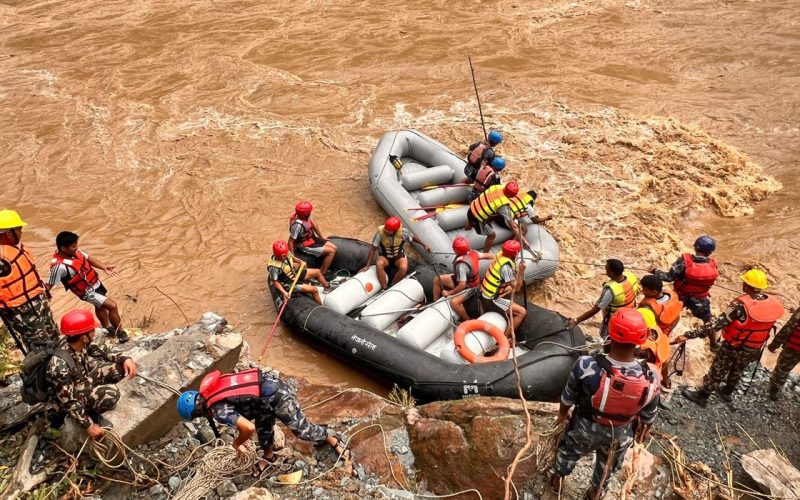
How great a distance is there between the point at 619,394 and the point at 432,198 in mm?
4816

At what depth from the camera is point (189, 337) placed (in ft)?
14.0

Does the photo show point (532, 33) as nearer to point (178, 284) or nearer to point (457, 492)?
point (178, 284)

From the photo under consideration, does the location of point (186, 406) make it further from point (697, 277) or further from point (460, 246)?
point (697, 277)

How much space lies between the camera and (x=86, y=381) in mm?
3447

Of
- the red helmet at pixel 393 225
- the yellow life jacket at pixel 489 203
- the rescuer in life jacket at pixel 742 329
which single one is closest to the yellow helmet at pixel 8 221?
the red helmet at pixel 393 225

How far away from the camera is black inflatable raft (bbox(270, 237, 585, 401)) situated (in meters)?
4.69

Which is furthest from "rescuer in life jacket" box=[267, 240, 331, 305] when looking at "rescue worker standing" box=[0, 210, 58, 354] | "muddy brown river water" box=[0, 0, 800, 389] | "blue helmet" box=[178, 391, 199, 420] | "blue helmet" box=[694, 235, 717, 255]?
"blue helmet" box=[694, 235, 717, 255]

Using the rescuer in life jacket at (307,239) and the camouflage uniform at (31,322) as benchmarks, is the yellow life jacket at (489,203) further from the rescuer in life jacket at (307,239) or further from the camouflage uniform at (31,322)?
the camouflage uniform at (31,322)

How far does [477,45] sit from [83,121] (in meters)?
8.64

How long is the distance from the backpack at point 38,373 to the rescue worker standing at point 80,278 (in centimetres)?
165

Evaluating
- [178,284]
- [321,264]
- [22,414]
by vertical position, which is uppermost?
[22,414]

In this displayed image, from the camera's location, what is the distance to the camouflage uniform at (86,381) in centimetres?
321

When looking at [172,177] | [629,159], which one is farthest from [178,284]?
[629,159]

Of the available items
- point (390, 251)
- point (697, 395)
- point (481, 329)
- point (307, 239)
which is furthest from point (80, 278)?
point (697, 395)
